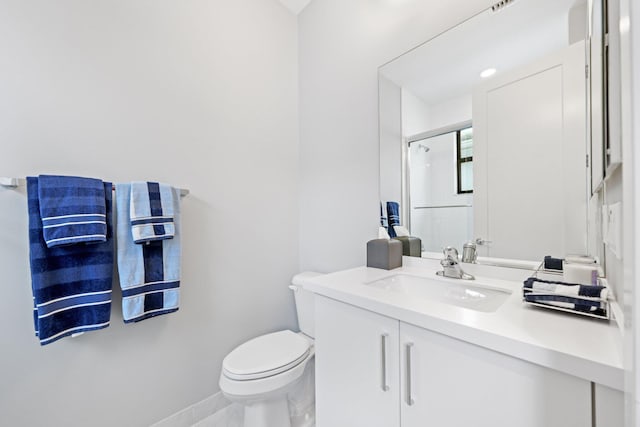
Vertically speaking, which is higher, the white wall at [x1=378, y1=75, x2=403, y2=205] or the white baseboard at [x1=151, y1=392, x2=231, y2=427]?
the white wall at [x1=378, y1=75, x2=403, y2=205]

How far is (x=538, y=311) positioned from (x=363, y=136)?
1130 millimetres

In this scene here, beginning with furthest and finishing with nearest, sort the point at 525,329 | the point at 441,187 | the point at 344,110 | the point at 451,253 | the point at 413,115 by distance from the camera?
the point at 344,110, the point at 413,115, the point at 441,187, the point at 451,253, the point at 525,329

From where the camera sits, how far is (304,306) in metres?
1.65

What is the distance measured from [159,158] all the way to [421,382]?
145 centimetres

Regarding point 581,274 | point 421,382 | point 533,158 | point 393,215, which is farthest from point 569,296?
point 393,215

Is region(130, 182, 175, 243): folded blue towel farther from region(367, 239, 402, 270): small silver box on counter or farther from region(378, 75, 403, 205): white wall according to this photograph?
region(378, 75, 403, 205): white wall

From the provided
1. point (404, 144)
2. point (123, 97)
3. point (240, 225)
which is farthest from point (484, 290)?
point (123, 97)

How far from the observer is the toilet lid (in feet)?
3.76

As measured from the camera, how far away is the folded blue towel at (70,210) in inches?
37.3

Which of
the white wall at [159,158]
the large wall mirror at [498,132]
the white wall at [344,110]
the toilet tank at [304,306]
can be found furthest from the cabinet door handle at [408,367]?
the white wall at [159,158]

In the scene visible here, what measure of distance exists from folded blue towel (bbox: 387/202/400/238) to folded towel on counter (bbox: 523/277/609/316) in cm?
68

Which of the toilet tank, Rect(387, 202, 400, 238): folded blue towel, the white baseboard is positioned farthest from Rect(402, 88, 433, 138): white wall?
the white baseboard

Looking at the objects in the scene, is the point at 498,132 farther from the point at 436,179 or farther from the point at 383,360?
the point at 383,360

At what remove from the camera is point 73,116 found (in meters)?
1.09
